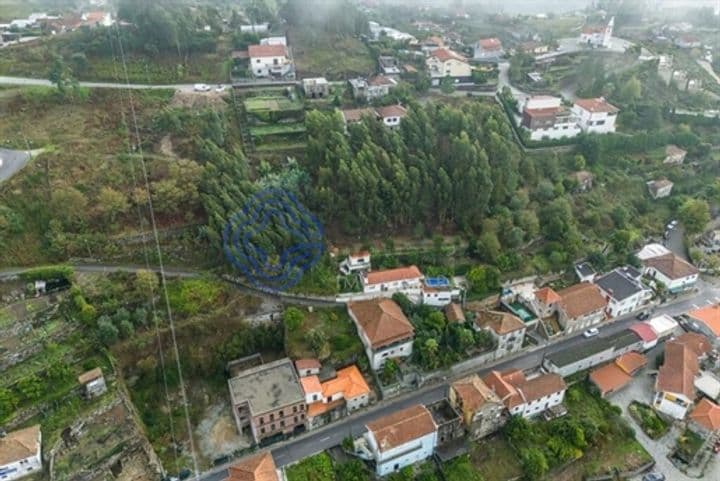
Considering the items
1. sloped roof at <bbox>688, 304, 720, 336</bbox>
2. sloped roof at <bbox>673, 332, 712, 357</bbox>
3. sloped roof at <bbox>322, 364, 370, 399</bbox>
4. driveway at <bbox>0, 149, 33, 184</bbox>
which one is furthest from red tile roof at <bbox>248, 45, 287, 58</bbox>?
sloped roof at <bbox>688, 304, 720, 336</bbox>

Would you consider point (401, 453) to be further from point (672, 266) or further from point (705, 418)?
point (672, 266)

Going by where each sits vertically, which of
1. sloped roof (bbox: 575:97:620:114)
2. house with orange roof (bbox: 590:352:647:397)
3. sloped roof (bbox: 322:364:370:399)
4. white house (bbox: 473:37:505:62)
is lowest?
house with orange roof (bbox: 590:352:647:397)

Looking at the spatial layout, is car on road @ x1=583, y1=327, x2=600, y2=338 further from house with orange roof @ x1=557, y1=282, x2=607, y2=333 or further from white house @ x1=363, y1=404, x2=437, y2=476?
white house @ x1=363, y1=404, x2=437, y2=476

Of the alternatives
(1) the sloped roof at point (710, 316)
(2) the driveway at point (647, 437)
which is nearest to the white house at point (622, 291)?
(1) the sloped roof at point (710, 316)

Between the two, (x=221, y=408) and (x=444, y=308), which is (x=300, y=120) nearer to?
(x=444, y=308)

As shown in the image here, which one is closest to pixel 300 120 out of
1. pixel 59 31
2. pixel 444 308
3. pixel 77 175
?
pixel 77 175
